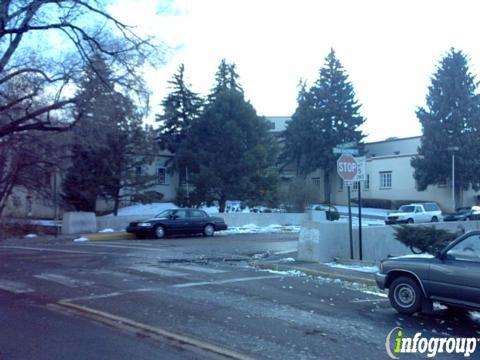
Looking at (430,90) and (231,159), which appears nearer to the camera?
(231,159)

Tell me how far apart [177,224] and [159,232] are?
3.32 ft

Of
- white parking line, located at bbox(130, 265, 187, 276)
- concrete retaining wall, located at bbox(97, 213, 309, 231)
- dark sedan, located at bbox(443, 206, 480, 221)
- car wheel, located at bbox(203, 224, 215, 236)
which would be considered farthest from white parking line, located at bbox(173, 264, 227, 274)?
dark sedan, located at bbox(443, 206, 480, 221)

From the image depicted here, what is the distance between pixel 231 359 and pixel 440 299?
3.91 m

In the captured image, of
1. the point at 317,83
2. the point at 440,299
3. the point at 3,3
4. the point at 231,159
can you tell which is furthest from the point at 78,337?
the point at 317,83

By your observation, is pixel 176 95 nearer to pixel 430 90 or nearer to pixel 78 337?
pixel 430 90

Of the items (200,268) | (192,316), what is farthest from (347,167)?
(192,316)

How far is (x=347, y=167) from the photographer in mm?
15375

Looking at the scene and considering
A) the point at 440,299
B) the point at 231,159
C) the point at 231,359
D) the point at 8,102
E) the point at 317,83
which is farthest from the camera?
the point at 317,83

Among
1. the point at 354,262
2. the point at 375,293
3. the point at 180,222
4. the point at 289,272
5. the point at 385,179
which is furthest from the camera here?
the point at 385,179

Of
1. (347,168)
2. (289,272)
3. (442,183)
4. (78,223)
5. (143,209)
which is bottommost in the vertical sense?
(289,272)

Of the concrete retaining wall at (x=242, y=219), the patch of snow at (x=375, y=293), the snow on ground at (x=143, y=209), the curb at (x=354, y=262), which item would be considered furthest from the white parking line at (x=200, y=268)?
the snow on ground at (x=143, y=209)

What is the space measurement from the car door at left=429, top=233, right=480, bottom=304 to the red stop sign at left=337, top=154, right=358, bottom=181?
22.1 ft

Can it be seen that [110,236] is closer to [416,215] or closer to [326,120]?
[416,215]

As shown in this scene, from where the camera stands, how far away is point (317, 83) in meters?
61.8
